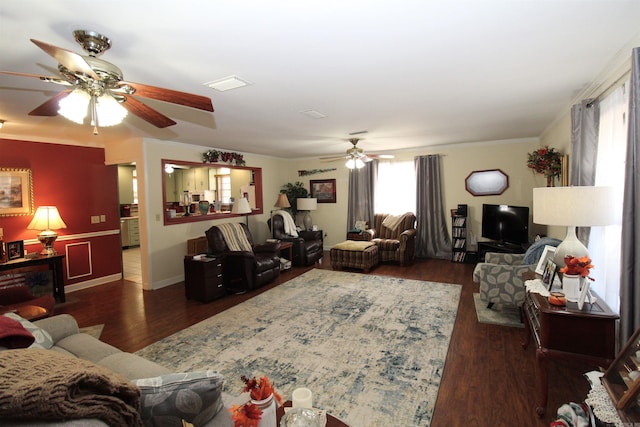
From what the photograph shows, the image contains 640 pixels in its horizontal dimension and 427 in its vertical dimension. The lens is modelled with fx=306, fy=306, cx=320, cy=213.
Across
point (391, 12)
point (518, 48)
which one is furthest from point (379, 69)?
point (518, 48)

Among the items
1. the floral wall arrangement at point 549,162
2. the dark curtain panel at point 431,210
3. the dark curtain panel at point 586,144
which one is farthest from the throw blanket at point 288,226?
the dark curtain panel at point 586,144

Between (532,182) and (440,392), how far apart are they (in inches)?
196

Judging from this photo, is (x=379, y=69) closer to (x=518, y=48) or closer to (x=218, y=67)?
(x=518, y=48)

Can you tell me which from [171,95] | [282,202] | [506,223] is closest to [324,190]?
[282,202]

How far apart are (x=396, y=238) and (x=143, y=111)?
516 cm

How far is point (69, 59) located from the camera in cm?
145

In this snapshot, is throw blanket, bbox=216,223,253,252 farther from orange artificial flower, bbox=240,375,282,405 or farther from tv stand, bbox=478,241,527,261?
tv stand, bbox=478,241,527,261

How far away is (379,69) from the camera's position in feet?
7.85

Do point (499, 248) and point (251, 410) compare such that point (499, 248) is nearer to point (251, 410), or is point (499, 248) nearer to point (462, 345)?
point (462, 345)

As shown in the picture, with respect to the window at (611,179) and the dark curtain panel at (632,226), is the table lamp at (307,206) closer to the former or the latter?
the window at (611,179)

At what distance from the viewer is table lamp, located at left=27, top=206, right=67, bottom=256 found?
14.2 feet

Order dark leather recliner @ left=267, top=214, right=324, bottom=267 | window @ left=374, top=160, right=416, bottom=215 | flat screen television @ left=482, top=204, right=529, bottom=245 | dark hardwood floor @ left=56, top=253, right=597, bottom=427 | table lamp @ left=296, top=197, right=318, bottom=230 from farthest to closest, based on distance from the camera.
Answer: table lamp @ left=296, top=197, right=318, bottom=230, window @ left=374, top=160, right=416, bottom=215, dark leather recliner @ left=267, top=214, right=324, bottom=267, flat screen television @ left=482, top=204, right=529, bottom=245, dark hardwood floor @ left=56, top=253, right=597, bottom=427

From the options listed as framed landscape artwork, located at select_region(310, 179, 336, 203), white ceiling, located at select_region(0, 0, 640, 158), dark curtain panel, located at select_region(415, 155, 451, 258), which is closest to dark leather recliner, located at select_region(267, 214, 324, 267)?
framed landscape artwork, located at select_region(310, 179, 336, 203)

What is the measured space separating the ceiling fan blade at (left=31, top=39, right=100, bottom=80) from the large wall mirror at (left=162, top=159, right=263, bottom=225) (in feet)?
12.6
